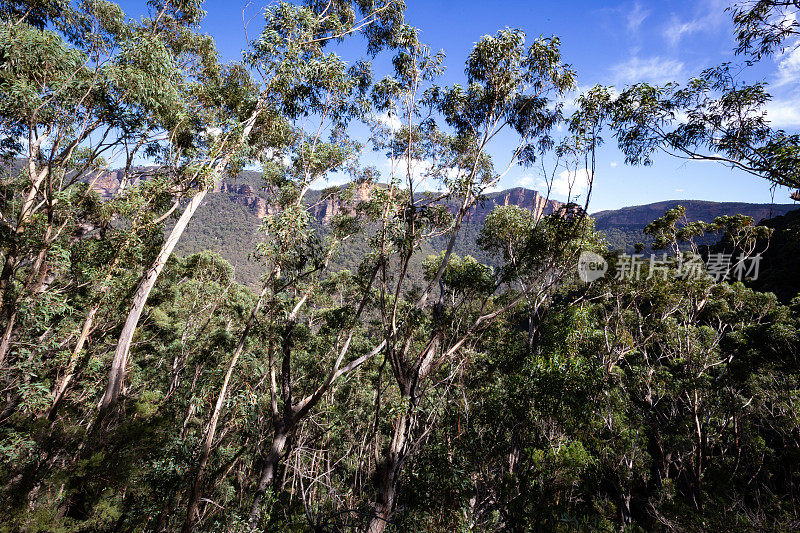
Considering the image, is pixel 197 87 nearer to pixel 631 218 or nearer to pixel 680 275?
pixel 680 275

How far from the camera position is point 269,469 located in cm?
577

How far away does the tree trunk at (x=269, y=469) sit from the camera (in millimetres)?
5586

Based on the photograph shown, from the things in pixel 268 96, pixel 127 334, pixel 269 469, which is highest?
pixel 268 96

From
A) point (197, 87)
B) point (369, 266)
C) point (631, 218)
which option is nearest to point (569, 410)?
point (369, 266)

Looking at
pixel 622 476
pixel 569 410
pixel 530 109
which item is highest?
pixel 530 109

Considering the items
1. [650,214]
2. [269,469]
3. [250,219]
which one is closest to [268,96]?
[269,469]

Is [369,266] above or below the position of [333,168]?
below

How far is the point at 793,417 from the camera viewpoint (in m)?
10.4

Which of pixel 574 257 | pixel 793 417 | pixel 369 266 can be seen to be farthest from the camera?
pixel 793 417

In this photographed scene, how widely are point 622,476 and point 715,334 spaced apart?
6462 millimetres

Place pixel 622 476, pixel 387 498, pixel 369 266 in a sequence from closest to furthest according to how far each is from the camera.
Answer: pixel 387 498 < pixel 369 266 < pixel 622 476

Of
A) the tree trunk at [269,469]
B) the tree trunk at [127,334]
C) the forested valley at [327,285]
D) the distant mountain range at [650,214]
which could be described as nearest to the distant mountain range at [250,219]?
the distant mountain range at [650,214]

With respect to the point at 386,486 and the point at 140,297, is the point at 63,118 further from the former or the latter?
the point at 386,486

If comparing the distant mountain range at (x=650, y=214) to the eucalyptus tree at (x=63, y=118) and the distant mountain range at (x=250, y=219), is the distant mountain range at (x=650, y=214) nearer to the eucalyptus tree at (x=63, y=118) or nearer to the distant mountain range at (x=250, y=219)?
the distant mountain range at (x=250, y=219)
